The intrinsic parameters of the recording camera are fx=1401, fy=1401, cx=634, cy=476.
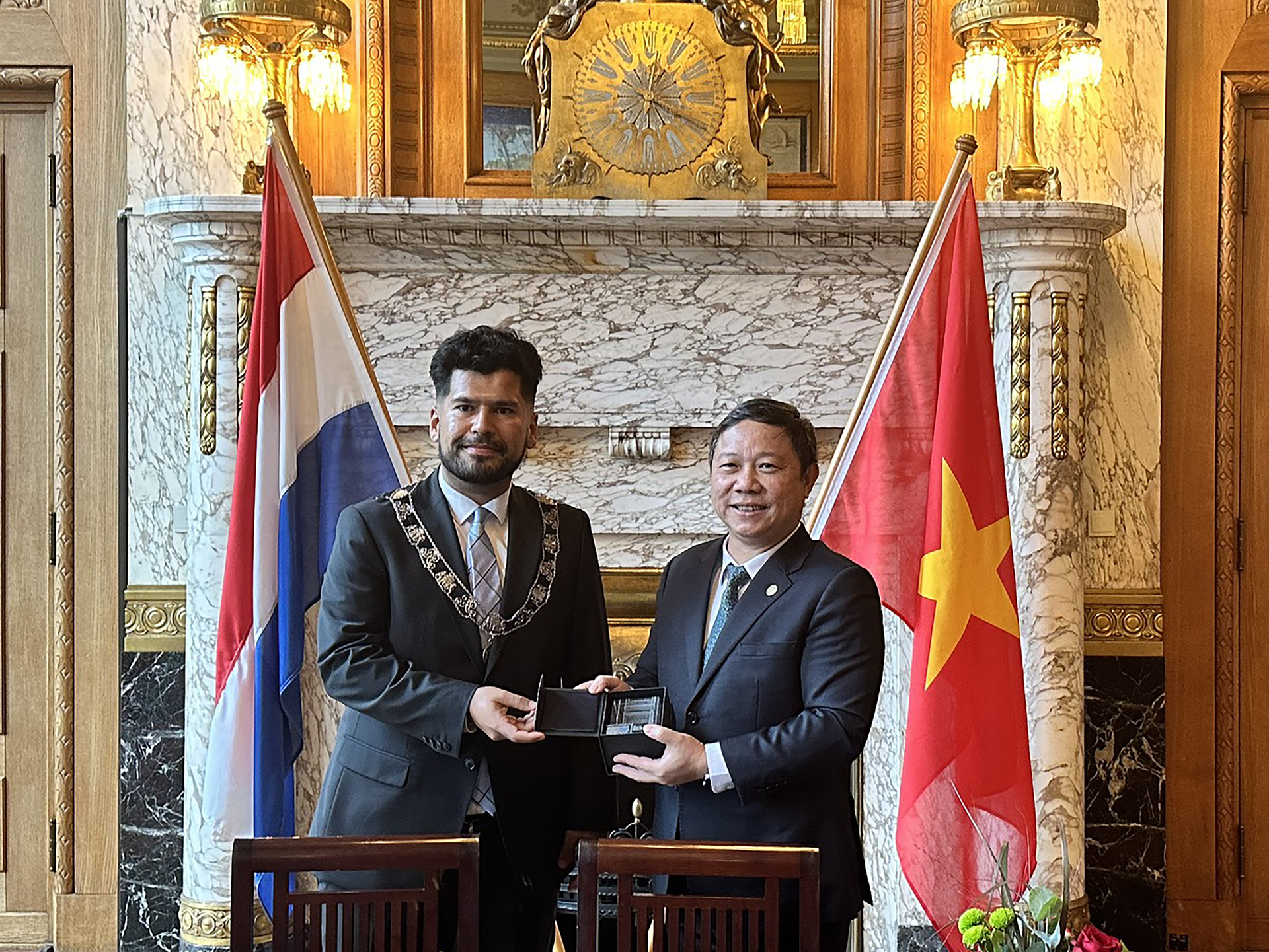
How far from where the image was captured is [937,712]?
290 cm

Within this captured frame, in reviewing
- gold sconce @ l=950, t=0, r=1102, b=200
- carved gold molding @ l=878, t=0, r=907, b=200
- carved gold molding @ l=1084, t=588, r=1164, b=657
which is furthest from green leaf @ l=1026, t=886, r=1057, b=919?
carved gold molding @ l=878, t=0, r=907, b=200

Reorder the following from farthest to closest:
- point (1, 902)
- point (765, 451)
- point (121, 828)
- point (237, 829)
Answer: point (1, 902) → point (121, 828) → point (237, 829) → point (765, 451)

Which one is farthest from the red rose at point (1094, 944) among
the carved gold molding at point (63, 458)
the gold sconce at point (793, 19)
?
the carved gold molding at point (63, 458)

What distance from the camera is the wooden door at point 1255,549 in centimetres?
404

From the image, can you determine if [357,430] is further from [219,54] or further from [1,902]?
[1,902]

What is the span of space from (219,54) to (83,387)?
105cm

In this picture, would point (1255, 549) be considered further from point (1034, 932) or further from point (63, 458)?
point (63, 458)

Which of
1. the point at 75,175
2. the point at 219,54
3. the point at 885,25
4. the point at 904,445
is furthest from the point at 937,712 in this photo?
the point at 75,175

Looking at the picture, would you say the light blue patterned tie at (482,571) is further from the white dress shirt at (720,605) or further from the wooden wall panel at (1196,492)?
the wooden wall panel at (1196,492)

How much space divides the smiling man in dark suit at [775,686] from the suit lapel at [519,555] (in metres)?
0.20

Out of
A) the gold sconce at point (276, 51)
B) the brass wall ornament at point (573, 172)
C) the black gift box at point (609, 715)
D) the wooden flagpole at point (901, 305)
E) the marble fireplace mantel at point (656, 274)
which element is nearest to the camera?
the black gift box at point (609, 715)

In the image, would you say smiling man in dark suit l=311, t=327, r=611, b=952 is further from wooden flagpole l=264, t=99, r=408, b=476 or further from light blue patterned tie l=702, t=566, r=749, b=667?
wooden flagpole l=264, t=99, r=408, b=476

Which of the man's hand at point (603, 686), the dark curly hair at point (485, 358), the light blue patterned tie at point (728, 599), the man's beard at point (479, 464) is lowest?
the man's hand at point (603, 686)

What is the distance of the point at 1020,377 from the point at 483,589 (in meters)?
1.89
